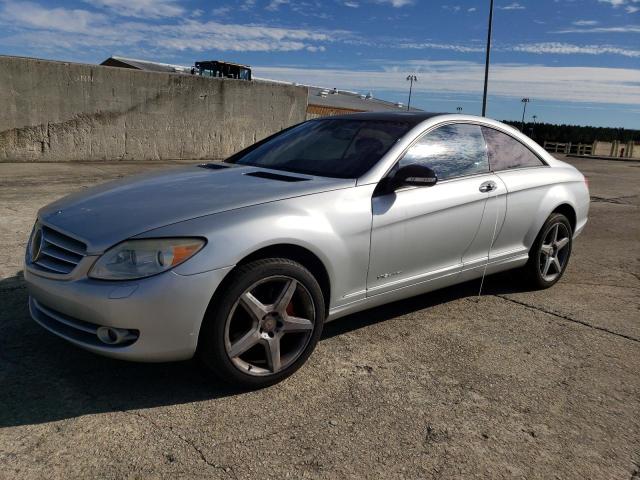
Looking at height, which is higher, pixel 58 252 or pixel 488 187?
pixel 488 187

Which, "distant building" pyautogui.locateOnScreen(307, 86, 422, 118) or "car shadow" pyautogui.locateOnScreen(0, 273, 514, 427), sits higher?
"distant building" pyautogui.locateOnScreen(307, 86, 422, 118)

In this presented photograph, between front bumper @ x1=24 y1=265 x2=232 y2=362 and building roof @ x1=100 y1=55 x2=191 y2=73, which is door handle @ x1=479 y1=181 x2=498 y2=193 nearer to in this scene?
front bumper @ x1=24 y1=265 x2=232 y2=362

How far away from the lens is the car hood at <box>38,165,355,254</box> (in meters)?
2.78

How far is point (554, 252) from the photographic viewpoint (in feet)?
16.1

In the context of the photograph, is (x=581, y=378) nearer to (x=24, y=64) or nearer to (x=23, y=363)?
(x=23, y=363)

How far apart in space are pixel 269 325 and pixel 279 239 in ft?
1.48

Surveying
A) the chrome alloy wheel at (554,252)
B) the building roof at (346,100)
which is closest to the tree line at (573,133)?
the building roof at (346,100)

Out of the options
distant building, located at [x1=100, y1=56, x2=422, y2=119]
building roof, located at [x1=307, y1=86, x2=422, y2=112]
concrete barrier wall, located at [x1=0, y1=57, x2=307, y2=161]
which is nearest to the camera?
concrete barrier wall, located at [x1=0, y1=57, x2=307, y2=161]

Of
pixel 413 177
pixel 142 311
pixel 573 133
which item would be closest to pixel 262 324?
pixel 142 311

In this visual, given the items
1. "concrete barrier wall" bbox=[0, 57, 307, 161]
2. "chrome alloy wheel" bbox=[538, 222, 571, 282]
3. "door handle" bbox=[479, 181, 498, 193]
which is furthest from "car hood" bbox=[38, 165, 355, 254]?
"concrete barrier wall" bbox=[0, 57, 307, 161]

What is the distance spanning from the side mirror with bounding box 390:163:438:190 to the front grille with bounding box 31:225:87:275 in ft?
5.84

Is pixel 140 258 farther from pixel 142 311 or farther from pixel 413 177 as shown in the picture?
pixel 413 177

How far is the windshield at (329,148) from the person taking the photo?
12.0 ft

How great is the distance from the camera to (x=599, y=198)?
1230 centimetres
